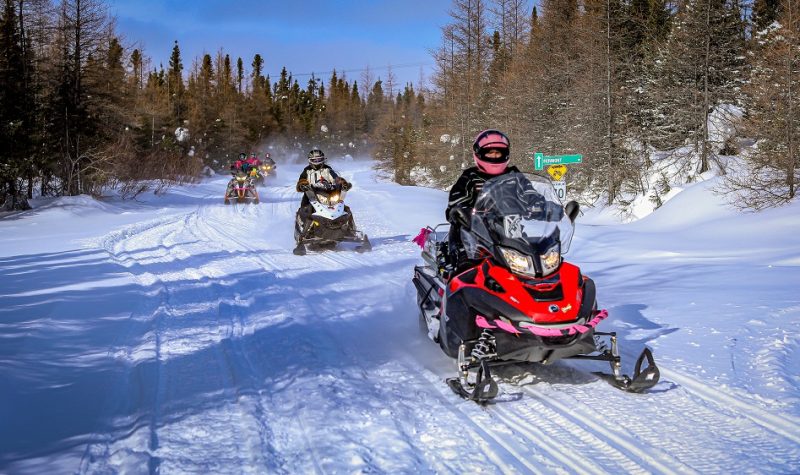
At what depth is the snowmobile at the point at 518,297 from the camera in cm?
397

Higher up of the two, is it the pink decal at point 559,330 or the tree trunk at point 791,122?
the tree trunk at point 791,122

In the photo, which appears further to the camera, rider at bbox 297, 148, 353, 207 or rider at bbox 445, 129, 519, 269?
rider at bbox 297, 148, 353, 207

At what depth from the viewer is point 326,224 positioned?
35.9 feet

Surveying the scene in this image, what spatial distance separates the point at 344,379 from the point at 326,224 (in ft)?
22.0

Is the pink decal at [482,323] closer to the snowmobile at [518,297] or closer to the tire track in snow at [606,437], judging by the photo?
the snowmobile at [518,297]

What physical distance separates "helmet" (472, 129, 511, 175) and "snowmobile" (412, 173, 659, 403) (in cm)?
58

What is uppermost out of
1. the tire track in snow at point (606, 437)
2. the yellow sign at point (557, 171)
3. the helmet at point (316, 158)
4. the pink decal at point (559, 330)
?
the helmet at point (316, 158)

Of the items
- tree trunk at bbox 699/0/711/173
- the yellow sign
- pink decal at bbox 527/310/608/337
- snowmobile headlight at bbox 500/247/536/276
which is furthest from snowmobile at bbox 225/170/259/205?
pink decal at bbox 527/310/608/337

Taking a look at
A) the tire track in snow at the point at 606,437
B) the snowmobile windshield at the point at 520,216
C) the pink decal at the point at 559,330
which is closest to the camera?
the tire track in snow at the point at 606,437

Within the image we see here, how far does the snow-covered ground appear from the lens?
3223 millimetres

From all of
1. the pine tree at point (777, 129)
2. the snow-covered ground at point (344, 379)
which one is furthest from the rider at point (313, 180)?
the pine tree at point (777, 129)

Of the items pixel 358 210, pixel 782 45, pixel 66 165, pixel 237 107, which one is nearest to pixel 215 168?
pixel 237 107

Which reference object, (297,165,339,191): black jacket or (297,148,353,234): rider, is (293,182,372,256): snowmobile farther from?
(297,165,339,191): black jacket

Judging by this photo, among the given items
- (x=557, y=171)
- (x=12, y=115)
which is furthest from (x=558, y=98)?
(x=12, y=115)
